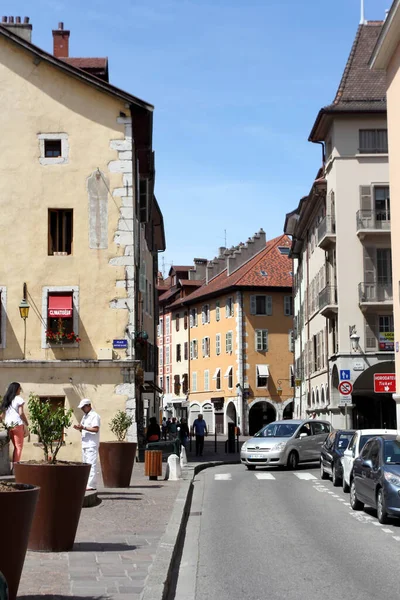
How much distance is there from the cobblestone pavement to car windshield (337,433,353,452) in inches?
321

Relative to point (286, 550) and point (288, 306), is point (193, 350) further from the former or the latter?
point (286, 550)

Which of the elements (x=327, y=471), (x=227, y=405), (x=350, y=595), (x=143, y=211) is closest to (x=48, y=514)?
(x=350, y=595)

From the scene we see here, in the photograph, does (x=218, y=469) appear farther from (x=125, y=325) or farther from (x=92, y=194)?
(x=92, y=194)

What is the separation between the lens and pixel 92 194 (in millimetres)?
29359

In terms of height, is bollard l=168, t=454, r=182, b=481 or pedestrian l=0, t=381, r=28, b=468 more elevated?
pedestrian l=0, t=381, r=28, b=468

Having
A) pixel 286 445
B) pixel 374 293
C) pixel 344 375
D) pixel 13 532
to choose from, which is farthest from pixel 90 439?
pixel 374 293

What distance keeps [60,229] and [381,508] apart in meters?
17.3

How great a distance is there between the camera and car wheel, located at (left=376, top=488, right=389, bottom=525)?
1452cm

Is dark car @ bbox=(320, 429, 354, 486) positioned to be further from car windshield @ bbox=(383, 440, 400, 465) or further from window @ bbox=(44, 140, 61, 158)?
window @ bbox=(44, 140, 61, 158)

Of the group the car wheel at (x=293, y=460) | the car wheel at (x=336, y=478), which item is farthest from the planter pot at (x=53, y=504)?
the car wheel at (x=293, y=460)

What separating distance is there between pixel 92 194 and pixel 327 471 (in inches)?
428

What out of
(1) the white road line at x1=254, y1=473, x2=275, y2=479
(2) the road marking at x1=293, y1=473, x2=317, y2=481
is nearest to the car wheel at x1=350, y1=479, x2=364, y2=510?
(2) the road marking at x1=293, y1=473, x2=317, y2=481

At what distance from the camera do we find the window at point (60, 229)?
29.5 m

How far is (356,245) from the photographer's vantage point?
4438 cm
